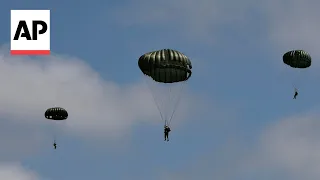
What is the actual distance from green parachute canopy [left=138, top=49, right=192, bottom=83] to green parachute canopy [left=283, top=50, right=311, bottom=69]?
3207cm

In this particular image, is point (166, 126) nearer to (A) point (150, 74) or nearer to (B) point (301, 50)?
(A) point (150, 74)

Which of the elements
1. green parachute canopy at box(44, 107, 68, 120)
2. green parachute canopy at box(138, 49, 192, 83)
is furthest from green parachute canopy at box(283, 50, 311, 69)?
green parachute canopy at box(44, 107, 68, 120)

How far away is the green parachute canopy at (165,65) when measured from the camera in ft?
339

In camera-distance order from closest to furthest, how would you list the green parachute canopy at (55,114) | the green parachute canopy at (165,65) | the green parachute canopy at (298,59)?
the green parachute canopy at (165,65), the green parachute canopy at (298,59), the green parachute canopy at (55,114)

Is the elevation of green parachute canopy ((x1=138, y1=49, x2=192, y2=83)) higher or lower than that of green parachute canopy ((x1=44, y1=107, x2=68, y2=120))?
lower

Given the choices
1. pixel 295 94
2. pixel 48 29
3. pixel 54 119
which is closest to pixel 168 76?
pixel 48 29

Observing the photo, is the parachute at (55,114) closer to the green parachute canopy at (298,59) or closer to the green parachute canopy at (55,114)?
the green parachute canopy at (55,114)

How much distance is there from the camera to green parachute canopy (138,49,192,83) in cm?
10344

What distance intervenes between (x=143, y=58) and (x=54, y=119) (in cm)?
4427

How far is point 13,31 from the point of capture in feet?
270

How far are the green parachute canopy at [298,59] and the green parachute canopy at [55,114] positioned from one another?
41.7m

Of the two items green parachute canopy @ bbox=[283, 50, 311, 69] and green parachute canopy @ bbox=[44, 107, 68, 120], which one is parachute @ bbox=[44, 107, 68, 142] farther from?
green parachute canopy @ bbox=[283, 50, 311, 69]

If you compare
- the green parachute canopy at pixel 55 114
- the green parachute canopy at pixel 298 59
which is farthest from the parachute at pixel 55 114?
the green parachute canopy at pixel 298 59

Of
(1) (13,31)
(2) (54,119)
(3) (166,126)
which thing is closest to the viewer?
(1) (13,31)
